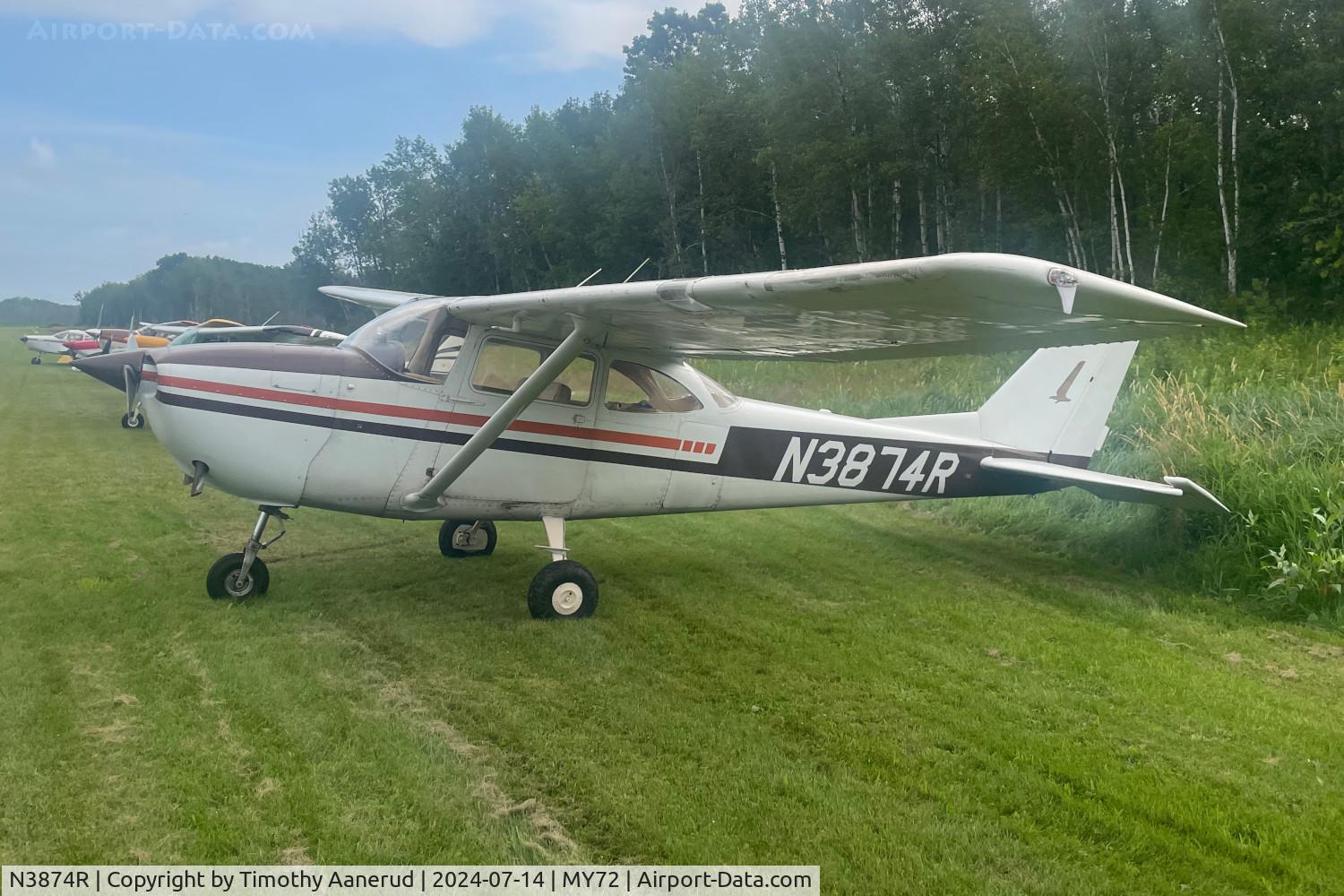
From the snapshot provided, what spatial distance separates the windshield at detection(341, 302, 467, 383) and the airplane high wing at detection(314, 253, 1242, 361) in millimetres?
155

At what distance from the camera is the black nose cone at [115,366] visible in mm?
5480

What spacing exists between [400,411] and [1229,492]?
257 inches

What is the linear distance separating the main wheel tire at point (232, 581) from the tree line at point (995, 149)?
65.3ft

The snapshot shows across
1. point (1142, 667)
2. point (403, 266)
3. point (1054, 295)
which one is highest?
point (403, 266)

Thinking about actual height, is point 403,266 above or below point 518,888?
above

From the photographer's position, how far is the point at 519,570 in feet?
23.2

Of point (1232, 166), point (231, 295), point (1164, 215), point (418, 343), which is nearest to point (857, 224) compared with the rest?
point (1164, 215)

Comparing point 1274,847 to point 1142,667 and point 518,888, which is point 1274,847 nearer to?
point 1142,667

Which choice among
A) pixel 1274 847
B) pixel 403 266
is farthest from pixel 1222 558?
pixel 403 266

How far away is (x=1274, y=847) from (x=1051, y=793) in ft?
2.45

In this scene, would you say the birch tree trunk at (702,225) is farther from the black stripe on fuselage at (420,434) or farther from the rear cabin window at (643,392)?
the black stripe on fuselage at (420,434)

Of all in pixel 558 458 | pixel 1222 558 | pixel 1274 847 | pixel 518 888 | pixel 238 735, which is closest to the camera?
pixel 518 888
